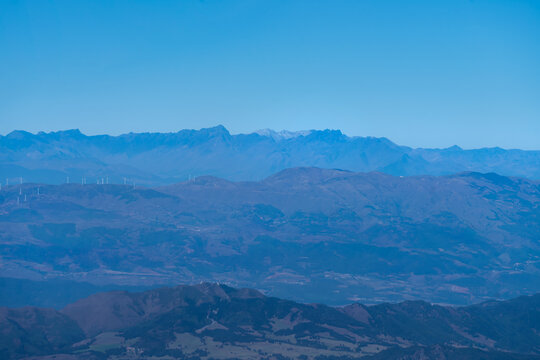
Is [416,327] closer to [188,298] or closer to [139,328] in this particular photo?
[188,298]

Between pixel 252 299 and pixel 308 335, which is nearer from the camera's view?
pixel 308 335

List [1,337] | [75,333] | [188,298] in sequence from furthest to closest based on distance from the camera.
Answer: [188,298] → [75,333] → [1,337]

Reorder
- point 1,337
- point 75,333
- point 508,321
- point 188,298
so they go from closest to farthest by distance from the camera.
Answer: point 1,337 → point 75,333 → point 188,298 → point 508,321

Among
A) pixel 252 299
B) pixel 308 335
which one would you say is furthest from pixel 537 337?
pixel 252 299

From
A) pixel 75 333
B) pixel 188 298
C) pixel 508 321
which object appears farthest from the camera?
pixel 508 321

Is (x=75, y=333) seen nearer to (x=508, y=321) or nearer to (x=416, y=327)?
(x=416, y=327)

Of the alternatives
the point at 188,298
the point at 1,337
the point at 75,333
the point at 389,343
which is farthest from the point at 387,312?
the point at 1,337
